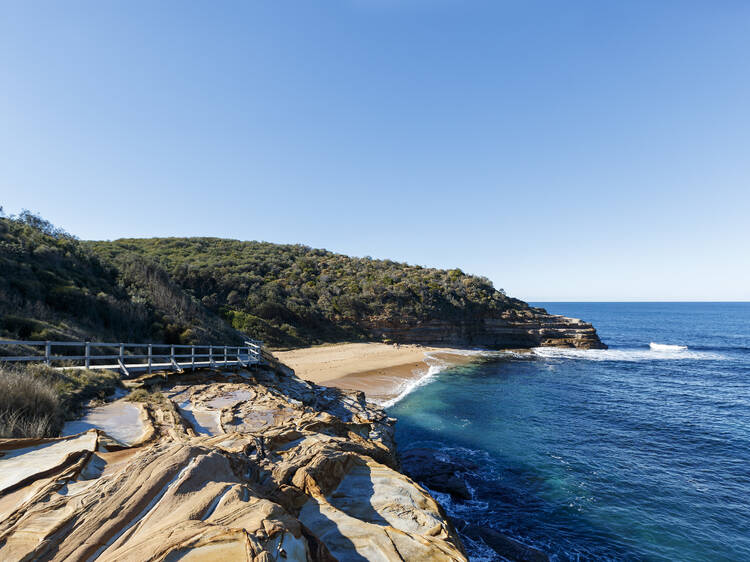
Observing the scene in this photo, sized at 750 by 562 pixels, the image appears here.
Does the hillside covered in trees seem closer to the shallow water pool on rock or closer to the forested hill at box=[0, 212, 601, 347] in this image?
the forested hill at box=[0, 212, 601, 347]

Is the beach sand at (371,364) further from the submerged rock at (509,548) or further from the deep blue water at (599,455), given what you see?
the submerged rock at (509,548)

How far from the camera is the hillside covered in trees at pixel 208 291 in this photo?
13555 mm

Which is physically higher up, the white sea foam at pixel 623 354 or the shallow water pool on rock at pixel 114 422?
the shallow water pool on rock at pixel 114 422

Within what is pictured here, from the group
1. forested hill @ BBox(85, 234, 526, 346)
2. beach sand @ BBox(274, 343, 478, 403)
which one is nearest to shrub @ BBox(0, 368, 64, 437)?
beach sand @ BBox(274, 343, 478, 403)

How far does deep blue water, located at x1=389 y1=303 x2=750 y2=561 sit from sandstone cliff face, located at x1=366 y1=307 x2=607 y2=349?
12799 millimetres

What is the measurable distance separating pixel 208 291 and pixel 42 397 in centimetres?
3073

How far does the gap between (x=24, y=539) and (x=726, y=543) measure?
45.1 ft

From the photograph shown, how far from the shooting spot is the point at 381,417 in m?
11.4

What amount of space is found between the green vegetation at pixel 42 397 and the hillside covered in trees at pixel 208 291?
3.63 metres

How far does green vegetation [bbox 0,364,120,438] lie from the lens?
18.9ft

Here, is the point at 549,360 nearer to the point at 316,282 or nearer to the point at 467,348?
the point at 467,348

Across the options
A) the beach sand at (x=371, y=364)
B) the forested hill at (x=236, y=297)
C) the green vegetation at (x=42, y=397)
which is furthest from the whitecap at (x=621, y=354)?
the green vegetation at (x=42, y=397)

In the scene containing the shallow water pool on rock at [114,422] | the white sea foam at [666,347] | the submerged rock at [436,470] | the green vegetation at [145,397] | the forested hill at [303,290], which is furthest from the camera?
the white sea foam at [666,347]

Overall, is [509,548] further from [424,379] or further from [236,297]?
[236,297]
